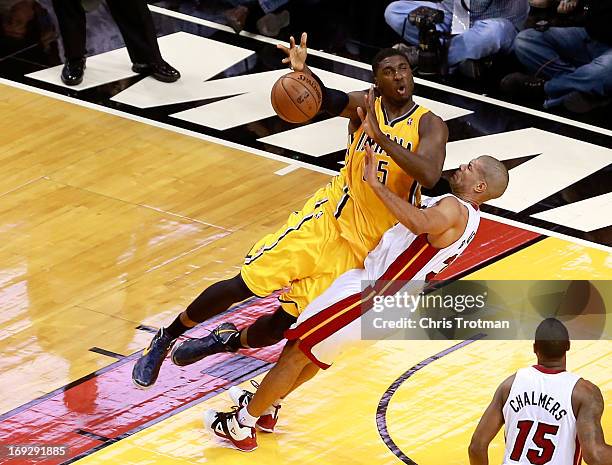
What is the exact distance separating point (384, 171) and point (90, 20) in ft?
21.9

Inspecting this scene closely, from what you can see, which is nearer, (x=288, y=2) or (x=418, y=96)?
(x=418, y=96)

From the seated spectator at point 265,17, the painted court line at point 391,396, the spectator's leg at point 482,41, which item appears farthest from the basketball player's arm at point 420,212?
the seated spectator at point 265,17

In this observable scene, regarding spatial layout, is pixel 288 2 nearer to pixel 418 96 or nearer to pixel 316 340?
pixel 418 96

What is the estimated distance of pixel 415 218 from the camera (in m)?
7.30

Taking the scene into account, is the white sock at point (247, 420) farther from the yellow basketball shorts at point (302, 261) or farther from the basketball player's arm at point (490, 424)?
the basketball player's arm at point (490, 424)

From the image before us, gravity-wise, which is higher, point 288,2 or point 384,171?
point 384,171

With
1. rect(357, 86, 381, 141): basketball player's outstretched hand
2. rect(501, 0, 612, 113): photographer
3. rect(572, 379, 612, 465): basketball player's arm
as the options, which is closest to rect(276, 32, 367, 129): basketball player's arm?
rect(357, 86, 381, 141): basketball player's outstretched hand

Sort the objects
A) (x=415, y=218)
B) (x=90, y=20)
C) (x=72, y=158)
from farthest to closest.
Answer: (x=90, y=20) → (x=72, y=158) → (x=415, y=218)

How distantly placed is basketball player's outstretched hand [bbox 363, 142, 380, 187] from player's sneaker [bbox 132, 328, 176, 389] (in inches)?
59.4

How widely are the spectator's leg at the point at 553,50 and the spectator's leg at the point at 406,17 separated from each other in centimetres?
75

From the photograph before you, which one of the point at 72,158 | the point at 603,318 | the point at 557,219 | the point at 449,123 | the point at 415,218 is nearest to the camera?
the point at 415,218

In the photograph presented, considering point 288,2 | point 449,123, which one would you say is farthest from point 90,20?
point 449,123

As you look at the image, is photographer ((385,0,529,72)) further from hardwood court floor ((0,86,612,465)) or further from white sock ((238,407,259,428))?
white sock ((238,407,259,428))

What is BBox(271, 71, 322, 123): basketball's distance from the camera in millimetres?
7980
